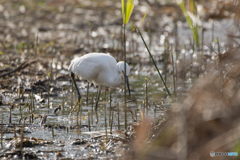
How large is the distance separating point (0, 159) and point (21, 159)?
0.61 feet

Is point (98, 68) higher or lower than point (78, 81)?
higher

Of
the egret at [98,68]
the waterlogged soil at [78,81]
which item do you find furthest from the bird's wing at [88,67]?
the waterlogged soil at [78,81]

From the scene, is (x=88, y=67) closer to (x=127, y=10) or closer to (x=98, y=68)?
(x=98, y=68)

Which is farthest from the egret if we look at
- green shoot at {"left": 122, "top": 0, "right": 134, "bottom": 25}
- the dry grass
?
the dry grass

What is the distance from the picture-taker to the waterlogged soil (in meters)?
3.60

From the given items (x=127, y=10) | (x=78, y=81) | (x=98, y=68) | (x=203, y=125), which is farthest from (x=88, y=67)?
(x=203, y=125)

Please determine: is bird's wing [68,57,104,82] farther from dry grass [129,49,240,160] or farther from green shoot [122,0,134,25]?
dry grass [129,49,240,160]

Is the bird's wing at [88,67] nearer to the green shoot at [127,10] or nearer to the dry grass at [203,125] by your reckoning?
the green shoot at [127,10]

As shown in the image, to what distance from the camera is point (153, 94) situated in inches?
252

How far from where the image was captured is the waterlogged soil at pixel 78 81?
360 centimetres

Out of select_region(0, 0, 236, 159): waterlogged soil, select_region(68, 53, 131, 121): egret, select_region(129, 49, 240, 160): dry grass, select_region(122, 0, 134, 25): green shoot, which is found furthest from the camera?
select_region(68, 53, 131, 121): egret

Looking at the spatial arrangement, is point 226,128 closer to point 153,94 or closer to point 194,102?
point 194,102

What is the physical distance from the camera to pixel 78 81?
7.57 meters

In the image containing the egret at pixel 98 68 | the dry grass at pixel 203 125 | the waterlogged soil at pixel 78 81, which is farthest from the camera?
the egret at pixel 98 68
